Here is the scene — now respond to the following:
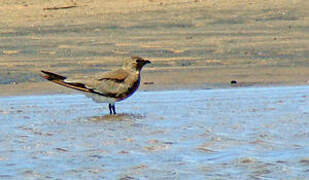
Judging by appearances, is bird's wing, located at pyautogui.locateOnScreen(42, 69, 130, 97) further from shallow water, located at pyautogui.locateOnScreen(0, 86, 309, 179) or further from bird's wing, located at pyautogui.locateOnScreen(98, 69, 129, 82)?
shallow water, located at pyautogui.locateOnScreen(0, 86, 309, 179)

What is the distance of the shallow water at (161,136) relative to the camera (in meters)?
6.48

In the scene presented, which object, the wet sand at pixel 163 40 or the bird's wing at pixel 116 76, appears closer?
the bird's wing at pixel 116 76

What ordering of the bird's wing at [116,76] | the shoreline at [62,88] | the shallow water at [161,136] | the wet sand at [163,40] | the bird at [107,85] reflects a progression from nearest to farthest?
the shallow water at [161,136] → the bird at [107,85] → the bird's wing at [116,76] → the shoreline at [62,88] → the wet sand at [163,40]

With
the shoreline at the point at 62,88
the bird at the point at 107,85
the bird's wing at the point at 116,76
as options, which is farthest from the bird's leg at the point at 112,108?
the shoreline at the point at 62,88

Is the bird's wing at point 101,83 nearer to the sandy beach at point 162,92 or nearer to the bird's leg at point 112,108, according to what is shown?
the bird's leg at point 112,108

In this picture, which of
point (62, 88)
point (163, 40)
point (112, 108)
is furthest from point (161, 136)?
point (163, 40)

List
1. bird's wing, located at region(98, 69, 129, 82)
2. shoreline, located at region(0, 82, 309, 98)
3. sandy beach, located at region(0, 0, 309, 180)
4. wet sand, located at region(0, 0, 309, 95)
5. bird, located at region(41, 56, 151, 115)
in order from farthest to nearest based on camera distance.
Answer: wet sand, located at region(0, 0, 309, 95)
shoreline, located at region(0, 82, 309, 98)
bird's wing, located at region(98, 69, 129, 82)
bird, located at region(41, 56, 151, 115)
sandy beach, located at region(0, 0, 309, 180)

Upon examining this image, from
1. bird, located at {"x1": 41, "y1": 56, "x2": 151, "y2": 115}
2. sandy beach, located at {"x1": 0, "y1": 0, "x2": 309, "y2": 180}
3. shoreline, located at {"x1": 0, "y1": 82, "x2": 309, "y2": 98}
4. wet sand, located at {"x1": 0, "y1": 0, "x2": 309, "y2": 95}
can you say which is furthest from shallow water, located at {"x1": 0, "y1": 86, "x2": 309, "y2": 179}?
wet sand, located at {"x1": 0, "y1": 0, "x2": 309, "y2": 95}

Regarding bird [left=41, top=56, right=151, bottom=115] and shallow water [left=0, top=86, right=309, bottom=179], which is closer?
shallow water [left=0, top=86, right=309, bottom=179]

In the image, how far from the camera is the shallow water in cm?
648

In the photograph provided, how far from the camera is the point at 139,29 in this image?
1410 cm

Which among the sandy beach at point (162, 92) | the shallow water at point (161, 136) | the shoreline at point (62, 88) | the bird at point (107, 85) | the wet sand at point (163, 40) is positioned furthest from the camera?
the wet sand at point (163, 40)

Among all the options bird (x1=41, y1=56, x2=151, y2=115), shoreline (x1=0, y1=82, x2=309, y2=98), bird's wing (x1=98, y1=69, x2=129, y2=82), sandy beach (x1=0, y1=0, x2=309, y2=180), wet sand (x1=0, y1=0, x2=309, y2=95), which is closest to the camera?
sandy beach (x1=0, y1=0, x2=309, y2=180)

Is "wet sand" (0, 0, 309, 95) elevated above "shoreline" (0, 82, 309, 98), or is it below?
above
